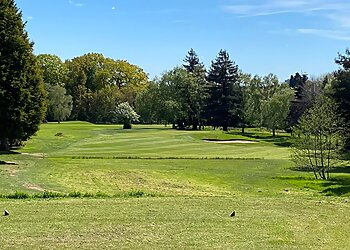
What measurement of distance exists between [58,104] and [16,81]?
6649 centimetres

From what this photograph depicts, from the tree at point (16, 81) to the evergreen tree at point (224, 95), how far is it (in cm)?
5560

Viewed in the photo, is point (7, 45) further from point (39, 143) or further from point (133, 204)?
point (133, 204)

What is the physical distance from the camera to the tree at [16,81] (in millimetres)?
36656

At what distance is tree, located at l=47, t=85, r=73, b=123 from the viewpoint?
10069 centimetres

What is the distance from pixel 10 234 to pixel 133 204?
442 centimetres

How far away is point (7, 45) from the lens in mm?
37312

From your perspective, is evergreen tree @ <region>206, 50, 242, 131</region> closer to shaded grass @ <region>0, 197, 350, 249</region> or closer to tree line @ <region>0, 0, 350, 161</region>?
tree line @ <region>0, 0, 350, 161</region>

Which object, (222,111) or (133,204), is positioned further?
(222,111)

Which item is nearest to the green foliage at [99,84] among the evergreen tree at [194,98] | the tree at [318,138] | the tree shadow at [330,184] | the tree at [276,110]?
the evergreen tree at [194,98]

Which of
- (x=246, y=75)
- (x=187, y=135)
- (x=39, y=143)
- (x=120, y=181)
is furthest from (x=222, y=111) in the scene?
(x=120, y=181)

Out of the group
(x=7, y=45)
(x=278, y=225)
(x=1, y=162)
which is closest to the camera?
(x=278, y=225)

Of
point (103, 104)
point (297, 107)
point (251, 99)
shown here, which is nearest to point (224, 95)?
point (251, 99)

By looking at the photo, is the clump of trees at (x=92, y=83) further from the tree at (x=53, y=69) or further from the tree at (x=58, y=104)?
the tree at (x=58, y=104)

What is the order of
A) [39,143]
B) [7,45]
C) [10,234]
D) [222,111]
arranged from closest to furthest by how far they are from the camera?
[10,234] → [7,45] → [39,143] → [222,111]
